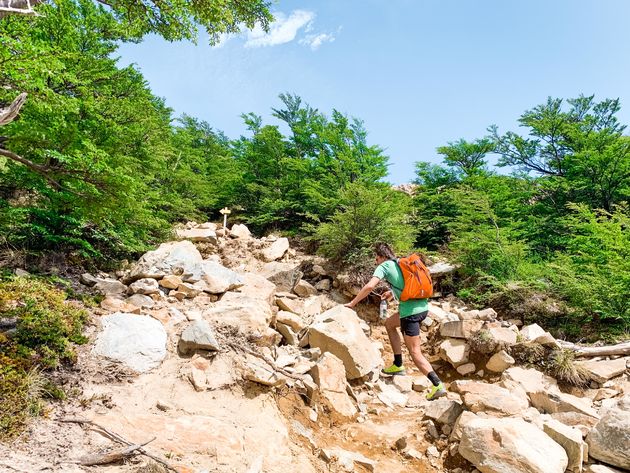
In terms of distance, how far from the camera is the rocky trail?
2.83 metres

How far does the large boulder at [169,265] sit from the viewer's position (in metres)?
6.20

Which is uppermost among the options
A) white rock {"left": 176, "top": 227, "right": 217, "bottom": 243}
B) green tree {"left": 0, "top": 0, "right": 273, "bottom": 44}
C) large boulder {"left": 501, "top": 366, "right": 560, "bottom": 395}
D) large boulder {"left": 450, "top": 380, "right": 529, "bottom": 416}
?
green tree {"left": 0, "top": 0, "right": 273, "bottom": 44}

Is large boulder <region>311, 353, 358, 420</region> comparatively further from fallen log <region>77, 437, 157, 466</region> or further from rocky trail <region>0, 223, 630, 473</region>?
fallen log <region>77, 437, 157, 466</region>

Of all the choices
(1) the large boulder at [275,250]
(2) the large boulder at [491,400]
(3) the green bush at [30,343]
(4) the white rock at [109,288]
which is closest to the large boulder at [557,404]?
(2) the large boulder at [491,400]

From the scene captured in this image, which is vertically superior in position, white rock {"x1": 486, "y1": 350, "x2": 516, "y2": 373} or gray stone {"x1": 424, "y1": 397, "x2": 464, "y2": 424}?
white rock {"x1": 486, "y1": 350, "x2": 516, "y2": 373}

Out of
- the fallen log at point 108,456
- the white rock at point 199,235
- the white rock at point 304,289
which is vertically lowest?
the fallen log at point 108,456

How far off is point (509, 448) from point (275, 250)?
8.41m

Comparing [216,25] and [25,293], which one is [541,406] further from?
[216,25]

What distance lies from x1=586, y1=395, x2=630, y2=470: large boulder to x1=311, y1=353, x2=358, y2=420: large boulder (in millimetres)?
2546

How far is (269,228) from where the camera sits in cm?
1488

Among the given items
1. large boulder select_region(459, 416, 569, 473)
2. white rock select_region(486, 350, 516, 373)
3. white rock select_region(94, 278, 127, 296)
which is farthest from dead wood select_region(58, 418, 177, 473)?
white rock select_region(486, 350, 516, 373)

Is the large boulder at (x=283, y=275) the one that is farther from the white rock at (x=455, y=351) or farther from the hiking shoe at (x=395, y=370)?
the white rock at (x=455, y=351)

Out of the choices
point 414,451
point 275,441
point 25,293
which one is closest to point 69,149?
point 25,293

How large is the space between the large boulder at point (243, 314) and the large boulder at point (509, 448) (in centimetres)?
296
